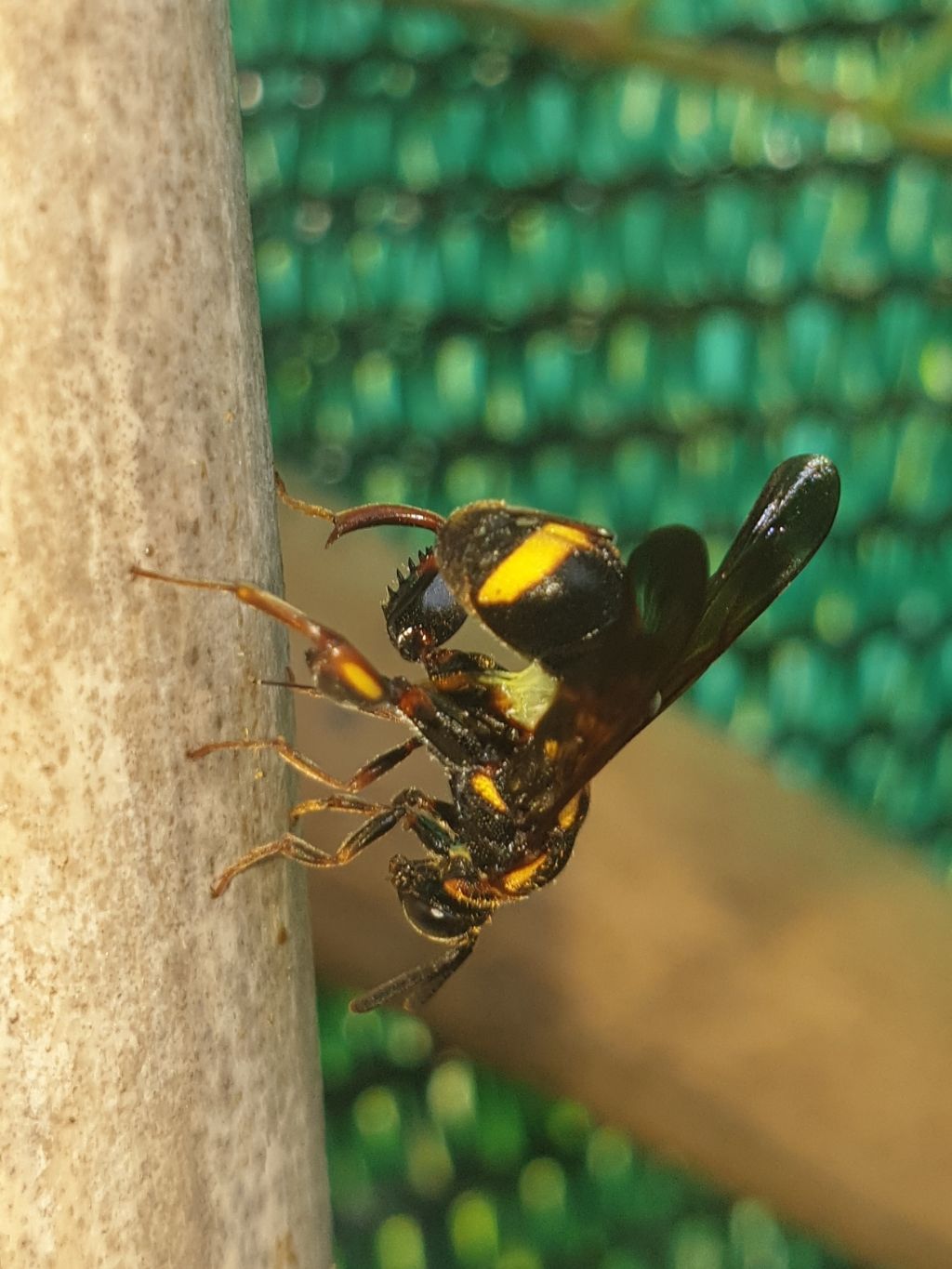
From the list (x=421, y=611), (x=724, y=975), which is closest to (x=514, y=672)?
(x=421, y=611)

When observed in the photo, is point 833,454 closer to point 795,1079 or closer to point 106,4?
point 795,1079

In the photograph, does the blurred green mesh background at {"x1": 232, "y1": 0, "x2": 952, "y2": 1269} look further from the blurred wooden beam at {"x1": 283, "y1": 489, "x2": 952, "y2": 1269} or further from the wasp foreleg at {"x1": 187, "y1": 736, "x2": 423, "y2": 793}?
the wasp foreleg at {"x1": 187, "y1": 736, "x2": 423, "y2": 793}

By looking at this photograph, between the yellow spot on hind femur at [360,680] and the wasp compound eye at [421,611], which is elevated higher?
the yellow spot on hind femur at [360,680]

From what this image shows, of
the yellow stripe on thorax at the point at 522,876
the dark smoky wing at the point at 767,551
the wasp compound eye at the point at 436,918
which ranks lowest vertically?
the wasp compound eye at the point at 436,918

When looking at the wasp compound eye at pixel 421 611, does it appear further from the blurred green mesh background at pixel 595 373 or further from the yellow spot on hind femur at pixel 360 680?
the blurred green mesh background at pixel 595 373

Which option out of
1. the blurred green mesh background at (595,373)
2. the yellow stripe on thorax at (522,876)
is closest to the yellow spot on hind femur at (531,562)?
the yellow stripe on thorax at (522,876)

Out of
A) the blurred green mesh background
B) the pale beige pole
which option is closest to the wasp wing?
the pale beige pole
